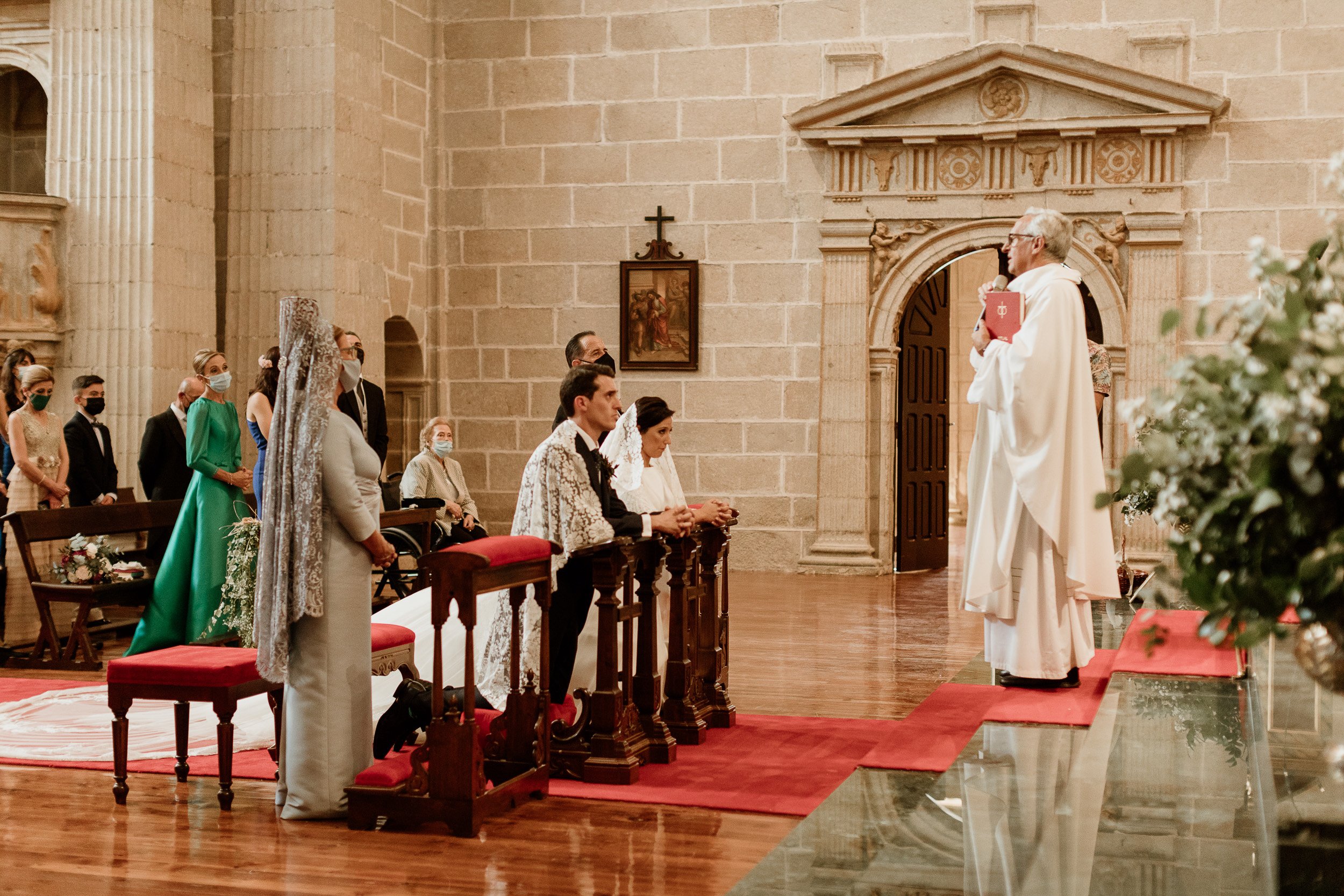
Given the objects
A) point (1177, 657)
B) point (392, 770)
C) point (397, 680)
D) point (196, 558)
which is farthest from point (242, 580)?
point (1177, 657)

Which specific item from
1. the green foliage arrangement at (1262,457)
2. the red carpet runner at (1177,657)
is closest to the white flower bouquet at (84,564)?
the red carpet runner at (1177,657)

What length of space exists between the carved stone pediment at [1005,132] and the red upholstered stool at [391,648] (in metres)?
8.16

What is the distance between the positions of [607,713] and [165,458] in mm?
5193

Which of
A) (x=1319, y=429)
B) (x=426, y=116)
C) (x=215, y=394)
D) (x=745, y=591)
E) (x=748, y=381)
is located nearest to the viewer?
(x=1319, y=429)

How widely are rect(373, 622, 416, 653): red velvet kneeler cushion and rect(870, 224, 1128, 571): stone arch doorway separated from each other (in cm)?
773

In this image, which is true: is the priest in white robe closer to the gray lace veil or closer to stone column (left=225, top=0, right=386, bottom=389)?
the gray lace veil

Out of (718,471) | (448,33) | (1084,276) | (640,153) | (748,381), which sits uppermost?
(448,33)

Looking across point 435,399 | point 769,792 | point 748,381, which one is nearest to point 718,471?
point 748,381

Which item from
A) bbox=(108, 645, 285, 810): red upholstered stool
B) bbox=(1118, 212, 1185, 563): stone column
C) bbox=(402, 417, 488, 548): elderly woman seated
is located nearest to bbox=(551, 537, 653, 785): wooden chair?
bbox=(108, 645, 285, 810): red upholstered stool

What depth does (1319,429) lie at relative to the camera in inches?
79.0

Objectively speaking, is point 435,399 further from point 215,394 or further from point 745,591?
point 215,394

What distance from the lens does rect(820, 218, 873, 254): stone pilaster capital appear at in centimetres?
1279

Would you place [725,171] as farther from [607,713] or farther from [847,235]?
[607,713]

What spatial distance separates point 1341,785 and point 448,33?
12100 mm
